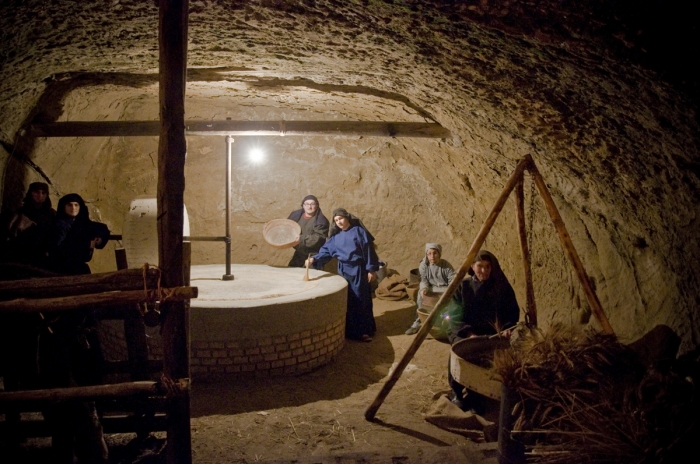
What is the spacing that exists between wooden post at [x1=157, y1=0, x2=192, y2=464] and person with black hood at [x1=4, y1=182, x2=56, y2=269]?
223 cm

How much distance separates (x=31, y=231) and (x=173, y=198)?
303cm

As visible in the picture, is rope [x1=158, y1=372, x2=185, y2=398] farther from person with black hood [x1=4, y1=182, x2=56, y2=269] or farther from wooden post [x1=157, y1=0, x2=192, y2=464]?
person with black hood [x1=4, y1=182, x2=56, y2=269]

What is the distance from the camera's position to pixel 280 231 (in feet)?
21.7

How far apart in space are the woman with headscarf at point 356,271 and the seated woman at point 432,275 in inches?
28.0

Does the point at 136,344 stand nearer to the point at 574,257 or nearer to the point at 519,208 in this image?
the point at 519,208

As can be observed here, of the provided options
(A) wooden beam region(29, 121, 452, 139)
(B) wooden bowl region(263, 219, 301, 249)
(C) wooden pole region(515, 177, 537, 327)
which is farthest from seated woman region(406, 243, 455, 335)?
(C) wooden pole region(515, 177, 537, 327)

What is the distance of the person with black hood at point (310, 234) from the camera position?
24.7 ft

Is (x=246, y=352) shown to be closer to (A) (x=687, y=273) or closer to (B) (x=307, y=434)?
(B) (x=307, y=434)

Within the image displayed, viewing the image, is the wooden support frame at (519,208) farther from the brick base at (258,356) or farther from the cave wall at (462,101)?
the brick base at (258,356)

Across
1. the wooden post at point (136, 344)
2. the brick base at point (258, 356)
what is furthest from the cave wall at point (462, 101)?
the brick base at point (258, 356)

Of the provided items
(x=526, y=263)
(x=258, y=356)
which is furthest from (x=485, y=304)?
(x=258, y=356)

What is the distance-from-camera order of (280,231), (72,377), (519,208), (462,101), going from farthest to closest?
(280,231) → (462,101) → (519,208) → (72,377)

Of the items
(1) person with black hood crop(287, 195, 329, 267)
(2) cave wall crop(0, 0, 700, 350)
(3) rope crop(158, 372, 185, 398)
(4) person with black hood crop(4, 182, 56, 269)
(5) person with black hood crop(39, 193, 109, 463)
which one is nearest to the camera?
(3) rope crop(158, 372, 185, 398)

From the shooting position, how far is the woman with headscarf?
20.6 ft
